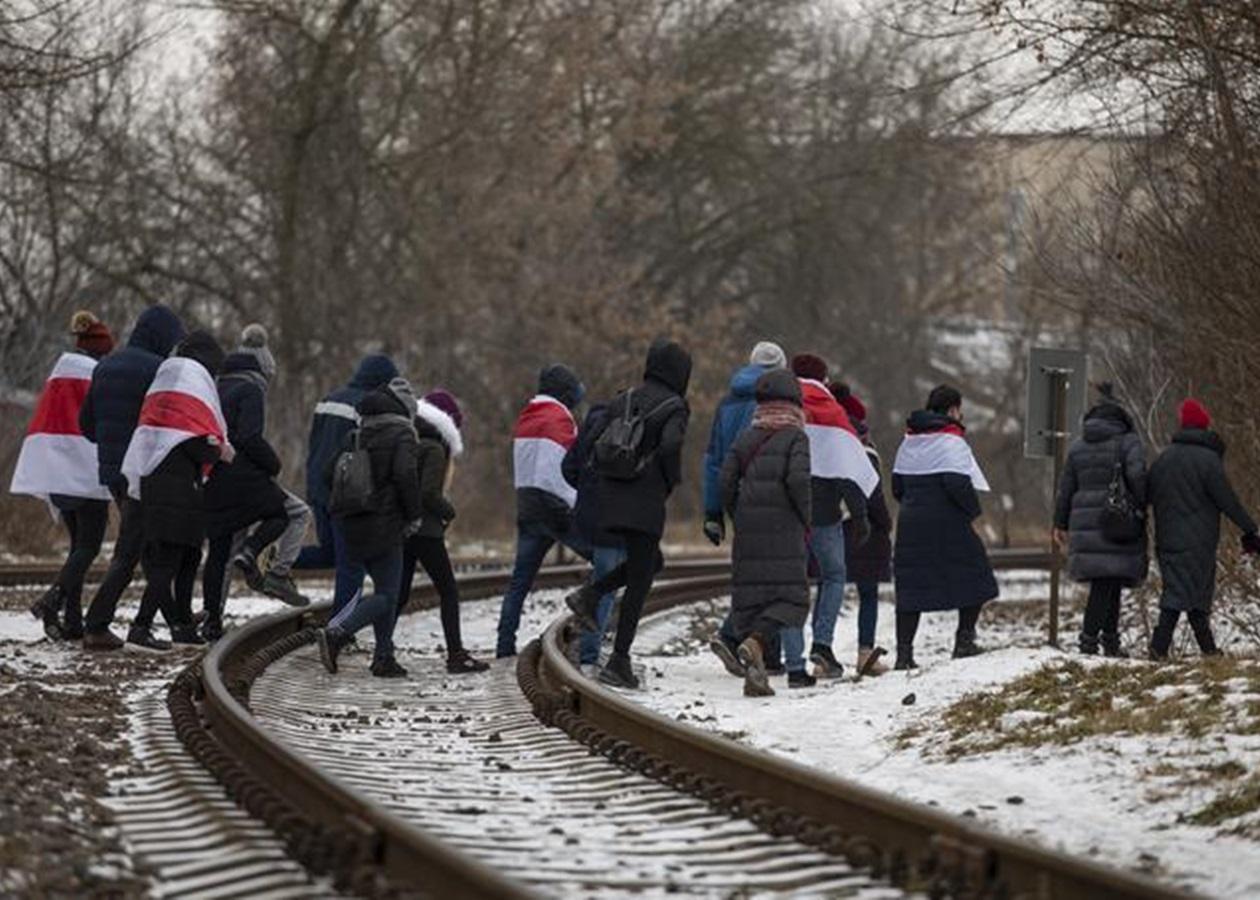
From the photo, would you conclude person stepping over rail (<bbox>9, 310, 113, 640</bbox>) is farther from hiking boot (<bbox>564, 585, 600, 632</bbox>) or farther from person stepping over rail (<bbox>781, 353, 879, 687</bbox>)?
person stepping over rail (<bbox>781, 353, 879, 687</bbox>)

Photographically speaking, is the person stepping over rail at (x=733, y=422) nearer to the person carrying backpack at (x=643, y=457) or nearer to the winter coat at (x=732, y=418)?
the winter coat at (x=732, y=418)

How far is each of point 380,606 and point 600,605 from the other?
1.78m

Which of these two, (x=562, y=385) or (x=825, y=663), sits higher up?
(x=562, y=385)

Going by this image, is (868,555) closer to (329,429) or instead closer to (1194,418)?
(1194,418)

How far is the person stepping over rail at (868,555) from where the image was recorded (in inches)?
671

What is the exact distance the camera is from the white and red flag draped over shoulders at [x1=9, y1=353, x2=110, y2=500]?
57.0 ft

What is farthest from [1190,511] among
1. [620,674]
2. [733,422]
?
[620,674]

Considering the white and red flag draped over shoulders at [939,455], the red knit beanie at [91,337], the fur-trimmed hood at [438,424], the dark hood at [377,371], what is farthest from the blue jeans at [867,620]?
the red knit beanie at [91,337]

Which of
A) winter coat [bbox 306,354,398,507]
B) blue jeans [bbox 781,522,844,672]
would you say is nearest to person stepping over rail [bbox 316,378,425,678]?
winter coat [bbox 306,354,398,507]

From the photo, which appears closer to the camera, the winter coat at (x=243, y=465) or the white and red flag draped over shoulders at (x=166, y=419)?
the white and red flag draped over shoulders at (x=166, y=419)

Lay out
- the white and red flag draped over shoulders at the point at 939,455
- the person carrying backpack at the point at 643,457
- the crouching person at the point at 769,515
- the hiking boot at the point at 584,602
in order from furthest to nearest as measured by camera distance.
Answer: the white and red flag draped over shoulders at the point at 939,455
the hiking boot at the point at 584,602
the person carrying backpack at the point at 643,457
the crouching person at the point at 769,515

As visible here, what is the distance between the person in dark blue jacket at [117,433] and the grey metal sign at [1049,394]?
6285mm

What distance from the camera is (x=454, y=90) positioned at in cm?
4984

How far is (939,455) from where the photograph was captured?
1681cm
